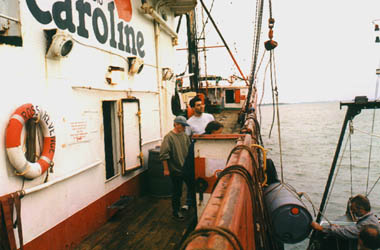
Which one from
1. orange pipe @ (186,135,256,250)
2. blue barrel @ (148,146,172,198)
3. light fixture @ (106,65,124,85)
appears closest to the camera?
orange pipe @ (186,135,256,250)

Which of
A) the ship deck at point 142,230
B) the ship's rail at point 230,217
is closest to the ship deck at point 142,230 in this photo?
the ship deck at point 142,230

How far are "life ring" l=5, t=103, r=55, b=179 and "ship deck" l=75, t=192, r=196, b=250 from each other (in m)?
1.54

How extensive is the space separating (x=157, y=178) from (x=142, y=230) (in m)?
1.56

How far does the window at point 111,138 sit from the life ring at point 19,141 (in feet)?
6.13

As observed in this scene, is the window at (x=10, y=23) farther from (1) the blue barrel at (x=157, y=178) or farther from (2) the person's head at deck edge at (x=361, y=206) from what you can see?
(2) the person's head at deck edge at (x=361, y=206)

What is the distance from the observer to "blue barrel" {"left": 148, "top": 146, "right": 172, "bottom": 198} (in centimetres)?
636

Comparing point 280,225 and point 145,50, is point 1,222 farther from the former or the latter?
point 145,50

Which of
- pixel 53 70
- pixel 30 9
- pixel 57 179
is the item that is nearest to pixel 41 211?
pixel 57 179

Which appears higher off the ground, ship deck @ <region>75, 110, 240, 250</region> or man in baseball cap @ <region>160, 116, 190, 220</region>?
man in baseball cap @ <region>160, 116, 190, 220</region>

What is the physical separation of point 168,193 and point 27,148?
11.5ft

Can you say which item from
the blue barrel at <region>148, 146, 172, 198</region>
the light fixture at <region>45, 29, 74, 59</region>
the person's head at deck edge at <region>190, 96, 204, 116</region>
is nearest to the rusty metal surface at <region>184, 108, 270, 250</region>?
the light fixture at <region>45, 29, 74, 59</region>

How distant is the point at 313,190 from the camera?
16.5 m

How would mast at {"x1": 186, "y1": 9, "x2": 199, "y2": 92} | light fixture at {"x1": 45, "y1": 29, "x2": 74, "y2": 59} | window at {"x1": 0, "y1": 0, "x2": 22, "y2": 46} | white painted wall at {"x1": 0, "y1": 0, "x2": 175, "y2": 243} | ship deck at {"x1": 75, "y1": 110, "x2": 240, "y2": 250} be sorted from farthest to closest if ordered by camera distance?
1. mast at {"x1": 186, "y1": 9, "x2": 199, "y2": 92}
2. ship deck at {"x1": 75, "y1": 110, "x2": 240, "y2": 250}
3. light fixture at {"x1": 45, "y1": 29, "x2": 74, "y2": 59}
4. white painted wall at {"x1": 0, "y1": 0, "x2": 175, "y2": 243}
5. window at {"x1": 0, "y1": 0, "x2": 22, "y2": 46}

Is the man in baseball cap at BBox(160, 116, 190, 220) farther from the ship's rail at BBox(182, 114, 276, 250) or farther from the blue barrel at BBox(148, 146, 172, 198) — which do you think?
the ship's rail at BBox(182, 114, 276, 250)
